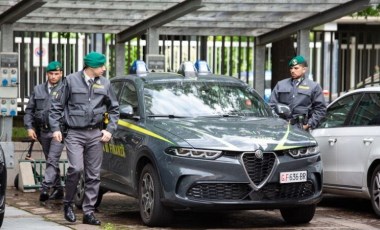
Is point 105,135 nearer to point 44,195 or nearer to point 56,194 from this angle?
point 44,195

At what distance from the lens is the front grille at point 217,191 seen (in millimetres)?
10781

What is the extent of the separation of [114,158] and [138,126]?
0.73 m

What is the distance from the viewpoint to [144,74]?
41.4ft

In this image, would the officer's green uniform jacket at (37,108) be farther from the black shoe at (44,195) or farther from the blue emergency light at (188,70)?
the blue emergency light at (188,70)

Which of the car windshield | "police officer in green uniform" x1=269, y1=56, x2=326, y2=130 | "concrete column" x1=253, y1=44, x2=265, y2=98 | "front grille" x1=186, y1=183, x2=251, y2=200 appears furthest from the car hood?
"concrete column" x1=253, y1=44, x2=265, y2=98

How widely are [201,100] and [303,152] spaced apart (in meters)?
1.45

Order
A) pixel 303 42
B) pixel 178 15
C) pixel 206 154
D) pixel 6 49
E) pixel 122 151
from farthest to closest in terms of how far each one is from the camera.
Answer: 1. pixel 303 42
2. pixel 6 49
3. pixel 178 15
4. pixel 122 151
5. pixel 206 154

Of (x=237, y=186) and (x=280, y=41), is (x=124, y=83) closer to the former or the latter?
(x=237, y=186)

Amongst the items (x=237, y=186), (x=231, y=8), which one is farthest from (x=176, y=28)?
(x=237, y=186)

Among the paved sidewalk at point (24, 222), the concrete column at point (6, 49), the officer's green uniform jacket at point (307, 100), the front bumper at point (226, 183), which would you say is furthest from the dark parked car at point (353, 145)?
the concrete column at point (6, 49)

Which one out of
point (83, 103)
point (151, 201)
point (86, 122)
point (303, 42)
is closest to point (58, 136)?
point (86, 122)

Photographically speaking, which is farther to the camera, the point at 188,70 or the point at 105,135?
the point at 188,70

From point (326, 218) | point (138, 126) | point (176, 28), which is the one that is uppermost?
point (176, 28)

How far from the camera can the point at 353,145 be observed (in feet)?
41.3
